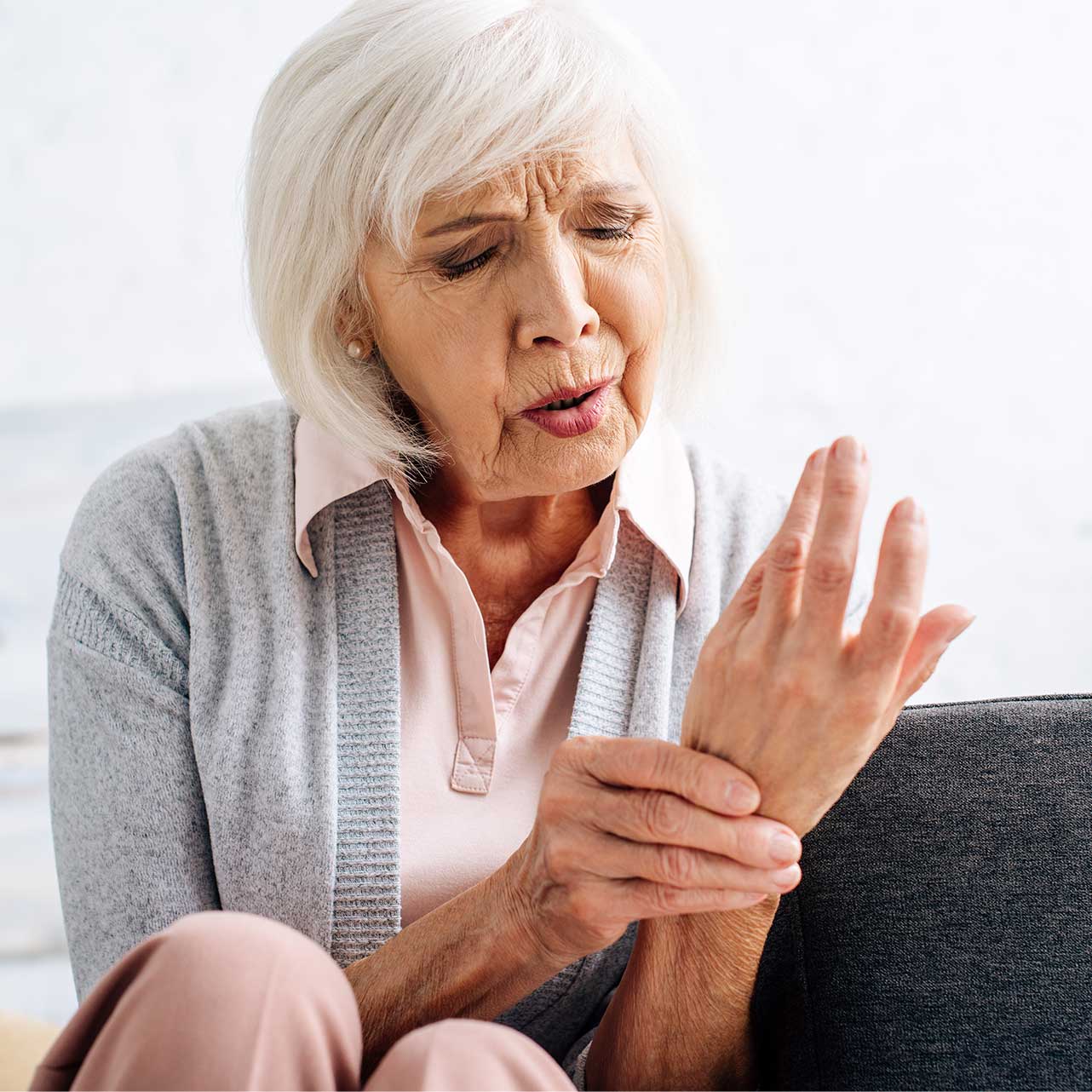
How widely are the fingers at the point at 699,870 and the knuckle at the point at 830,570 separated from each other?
25cm

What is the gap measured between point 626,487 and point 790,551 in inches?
20.3

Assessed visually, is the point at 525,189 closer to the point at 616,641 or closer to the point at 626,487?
the point at 626,487

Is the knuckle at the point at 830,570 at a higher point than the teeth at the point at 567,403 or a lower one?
lower

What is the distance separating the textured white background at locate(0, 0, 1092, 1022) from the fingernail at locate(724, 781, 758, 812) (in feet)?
3.56

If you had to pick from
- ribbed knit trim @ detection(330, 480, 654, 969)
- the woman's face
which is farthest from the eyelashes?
ribbed knit trim @ detection(330, 480, 654, 969)

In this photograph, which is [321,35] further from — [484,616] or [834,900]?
[834,900]

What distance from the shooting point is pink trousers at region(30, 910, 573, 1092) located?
0.82 meters

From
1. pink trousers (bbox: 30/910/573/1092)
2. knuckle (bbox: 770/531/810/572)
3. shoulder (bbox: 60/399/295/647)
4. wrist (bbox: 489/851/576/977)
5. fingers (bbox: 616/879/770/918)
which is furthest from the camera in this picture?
shoulder (bbox: 60/399/295/647)

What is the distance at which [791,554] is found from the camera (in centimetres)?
92

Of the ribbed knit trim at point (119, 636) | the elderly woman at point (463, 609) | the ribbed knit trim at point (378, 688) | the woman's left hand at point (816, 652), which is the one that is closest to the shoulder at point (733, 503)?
the elderly woman at point (463, 609)

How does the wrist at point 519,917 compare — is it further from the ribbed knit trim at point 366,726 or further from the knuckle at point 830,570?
the knuckle at point 830,570

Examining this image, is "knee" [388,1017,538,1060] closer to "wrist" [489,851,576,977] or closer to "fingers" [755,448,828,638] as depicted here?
"wrist" [489,851,576,977]

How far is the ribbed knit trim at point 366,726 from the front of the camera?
128 centimetres

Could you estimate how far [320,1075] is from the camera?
0.86 meters
